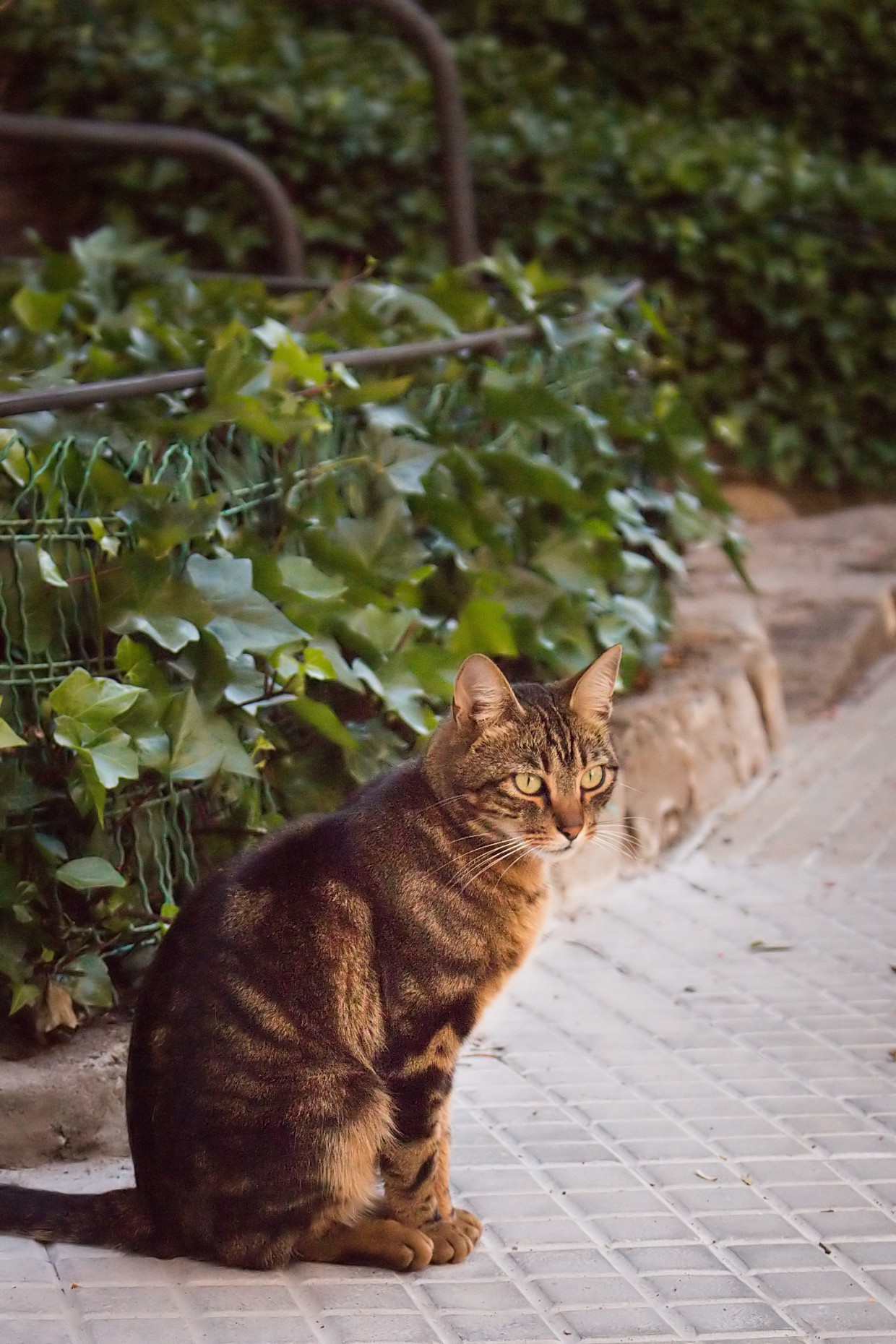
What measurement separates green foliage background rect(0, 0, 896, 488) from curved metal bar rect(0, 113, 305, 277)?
7.58 ft

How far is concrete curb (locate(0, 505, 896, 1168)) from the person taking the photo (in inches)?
121

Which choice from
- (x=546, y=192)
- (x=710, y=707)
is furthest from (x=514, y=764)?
(x=546, y=192)

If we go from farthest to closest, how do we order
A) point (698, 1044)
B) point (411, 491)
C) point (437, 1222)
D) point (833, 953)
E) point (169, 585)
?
1. point (833, 953)
2. point (411, 491)
3. point (698, 1044)
4. point (169, 585)
5. point (437, 1222)

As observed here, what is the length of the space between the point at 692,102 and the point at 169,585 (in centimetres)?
864

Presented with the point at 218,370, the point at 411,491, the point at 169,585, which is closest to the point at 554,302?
the point at 411,491

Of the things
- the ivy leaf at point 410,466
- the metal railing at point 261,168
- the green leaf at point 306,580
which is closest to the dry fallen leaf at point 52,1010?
the green leaf at point 306,580

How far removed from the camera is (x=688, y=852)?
5031 mm

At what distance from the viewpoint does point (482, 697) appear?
2938 mm

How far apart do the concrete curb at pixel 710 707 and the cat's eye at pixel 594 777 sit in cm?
76

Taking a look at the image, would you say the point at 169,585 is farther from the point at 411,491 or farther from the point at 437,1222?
the point at 437,1222

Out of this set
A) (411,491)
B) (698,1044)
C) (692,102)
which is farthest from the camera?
(692,102)

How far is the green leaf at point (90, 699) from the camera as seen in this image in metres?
2.94

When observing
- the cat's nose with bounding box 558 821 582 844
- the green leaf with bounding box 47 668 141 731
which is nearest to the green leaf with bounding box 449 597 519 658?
the cat's nose with bounding box 558 821 582 844

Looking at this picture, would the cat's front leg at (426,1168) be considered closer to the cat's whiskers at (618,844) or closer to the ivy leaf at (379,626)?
the ivy leaf at (379,626)
